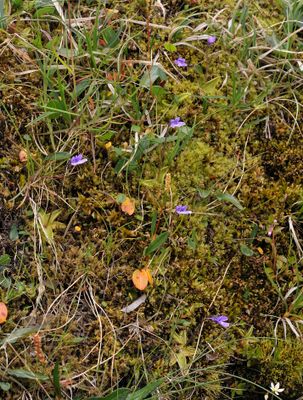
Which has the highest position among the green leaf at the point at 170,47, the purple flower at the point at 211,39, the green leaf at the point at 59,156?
the purple flower at the point at 211,39

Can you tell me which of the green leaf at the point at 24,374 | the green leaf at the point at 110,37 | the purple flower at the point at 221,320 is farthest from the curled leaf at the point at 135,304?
the green leaf at the point at 110,37

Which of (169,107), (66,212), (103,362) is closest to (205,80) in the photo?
(169,107)

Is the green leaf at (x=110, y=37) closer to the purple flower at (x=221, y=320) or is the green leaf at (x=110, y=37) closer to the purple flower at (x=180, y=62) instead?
the purple flower at (x=180, y=62)

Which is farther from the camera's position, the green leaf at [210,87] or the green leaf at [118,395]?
the green leaf at [210,87]

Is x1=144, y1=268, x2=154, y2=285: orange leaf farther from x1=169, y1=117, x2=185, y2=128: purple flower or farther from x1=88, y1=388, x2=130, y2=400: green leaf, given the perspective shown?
x1=169, y1=117, x2=185, y2=128: purple flower

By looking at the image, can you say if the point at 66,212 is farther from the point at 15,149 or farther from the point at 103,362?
the point at 103,362

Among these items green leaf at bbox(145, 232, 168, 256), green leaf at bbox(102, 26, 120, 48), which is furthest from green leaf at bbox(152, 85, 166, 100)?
green leaf at bbox(145, 232, 168, 256)

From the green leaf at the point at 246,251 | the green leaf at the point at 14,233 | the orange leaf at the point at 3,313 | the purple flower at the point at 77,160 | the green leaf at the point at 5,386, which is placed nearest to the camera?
the green leaf at the point at 5,386
